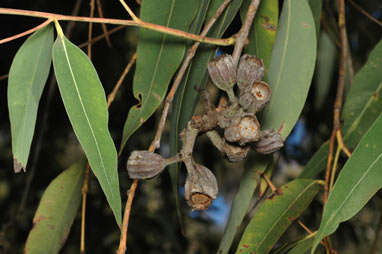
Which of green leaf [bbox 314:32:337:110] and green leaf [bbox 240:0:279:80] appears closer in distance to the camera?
green leaf [bbox 240:0:279:80]

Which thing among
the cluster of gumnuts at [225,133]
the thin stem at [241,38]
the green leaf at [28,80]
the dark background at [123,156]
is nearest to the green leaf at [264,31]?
the thin stem at [241,38]

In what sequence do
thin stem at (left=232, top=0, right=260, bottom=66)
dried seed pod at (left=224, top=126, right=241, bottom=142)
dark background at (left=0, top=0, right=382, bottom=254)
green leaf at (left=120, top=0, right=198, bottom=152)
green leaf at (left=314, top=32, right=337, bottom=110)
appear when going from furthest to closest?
dark background at (left=0, top=0, right=382, bottom=254) → green leaf at (left=314, top=32, right=337, bottom=110) → green leaf at (left=120, top=0, right=198, bottom=152) → thin stem at (left=232, top=0, right=260, bottom=66) → dried seed pod at (left=224, top=126, right=241, bottom=142)

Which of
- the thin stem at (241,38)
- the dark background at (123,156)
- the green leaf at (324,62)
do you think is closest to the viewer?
the thin stem at (241,38)

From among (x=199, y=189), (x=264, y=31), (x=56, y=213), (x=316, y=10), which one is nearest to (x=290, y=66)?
(x=264, y=31)

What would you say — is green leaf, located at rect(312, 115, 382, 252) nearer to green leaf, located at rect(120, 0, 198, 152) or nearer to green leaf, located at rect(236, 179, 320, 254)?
green leaf, located at rect(236, 179, 320, 254)

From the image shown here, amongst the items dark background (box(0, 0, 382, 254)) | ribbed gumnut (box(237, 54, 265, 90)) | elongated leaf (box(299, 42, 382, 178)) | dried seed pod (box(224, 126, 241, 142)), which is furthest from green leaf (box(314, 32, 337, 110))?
dried seed pod (box(224, 126, 241, 142))

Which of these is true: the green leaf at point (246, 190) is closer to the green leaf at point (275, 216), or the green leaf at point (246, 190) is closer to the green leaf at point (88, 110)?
the green leaf at point (275, 216)

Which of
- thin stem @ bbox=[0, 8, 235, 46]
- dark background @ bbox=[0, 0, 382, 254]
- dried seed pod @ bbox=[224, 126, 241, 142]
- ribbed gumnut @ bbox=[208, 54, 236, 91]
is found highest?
thin stem @ bbox=[0, 8, 235, 46]

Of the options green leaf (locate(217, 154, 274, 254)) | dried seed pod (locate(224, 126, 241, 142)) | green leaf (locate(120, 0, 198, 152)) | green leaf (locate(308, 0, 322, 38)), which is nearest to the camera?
dried seed pod (locate(224, 126, 241, 142))
